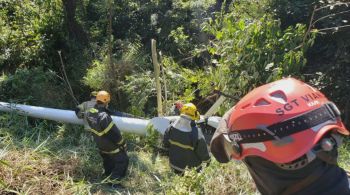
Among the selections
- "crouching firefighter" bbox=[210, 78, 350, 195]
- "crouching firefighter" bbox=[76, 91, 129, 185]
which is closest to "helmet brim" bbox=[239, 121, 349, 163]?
"crouching firefighter" bbox=[210, 78, 350, 195]

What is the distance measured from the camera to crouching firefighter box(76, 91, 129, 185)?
5703 mm

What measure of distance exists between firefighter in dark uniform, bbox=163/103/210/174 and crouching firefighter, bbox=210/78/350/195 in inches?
156

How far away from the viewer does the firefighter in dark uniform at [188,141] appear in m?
5.54

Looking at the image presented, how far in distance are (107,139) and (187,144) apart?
106 centimetres

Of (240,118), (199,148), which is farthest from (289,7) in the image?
(240,118)

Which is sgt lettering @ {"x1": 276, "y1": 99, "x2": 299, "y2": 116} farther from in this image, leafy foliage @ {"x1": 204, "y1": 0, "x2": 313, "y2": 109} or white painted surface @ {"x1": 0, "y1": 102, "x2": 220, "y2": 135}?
leafy foliage @ {"x1": 204, "y1": 0, "x2": 313, "y2": 109}

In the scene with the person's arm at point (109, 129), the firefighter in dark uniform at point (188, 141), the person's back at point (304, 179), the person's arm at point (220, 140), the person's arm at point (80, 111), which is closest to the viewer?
the person's back at point (304, 179)

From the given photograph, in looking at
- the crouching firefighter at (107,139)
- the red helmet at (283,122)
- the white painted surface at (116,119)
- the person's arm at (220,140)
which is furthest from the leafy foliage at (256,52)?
the red helmet at (283,122)

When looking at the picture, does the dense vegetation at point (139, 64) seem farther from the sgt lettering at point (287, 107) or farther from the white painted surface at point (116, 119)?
the sgt lettering at point (287, 107)

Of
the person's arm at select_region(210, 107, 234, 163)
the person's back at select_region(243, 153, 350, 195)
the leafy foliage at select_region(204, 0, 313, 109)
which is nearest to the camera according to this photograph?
the person's back at select_region(243, 153, 350, 195)

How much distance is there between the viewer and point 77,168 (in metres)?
5.53

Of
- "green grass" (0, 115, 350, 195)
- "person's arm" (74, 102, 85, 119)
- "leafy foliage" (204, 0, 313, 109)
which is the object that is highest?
"leafy foliage" (204, 0, 313, 109)

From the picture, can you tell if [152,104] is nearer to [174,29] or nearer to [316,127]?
[174,29]

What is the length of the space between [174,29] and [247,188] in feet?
26.5
